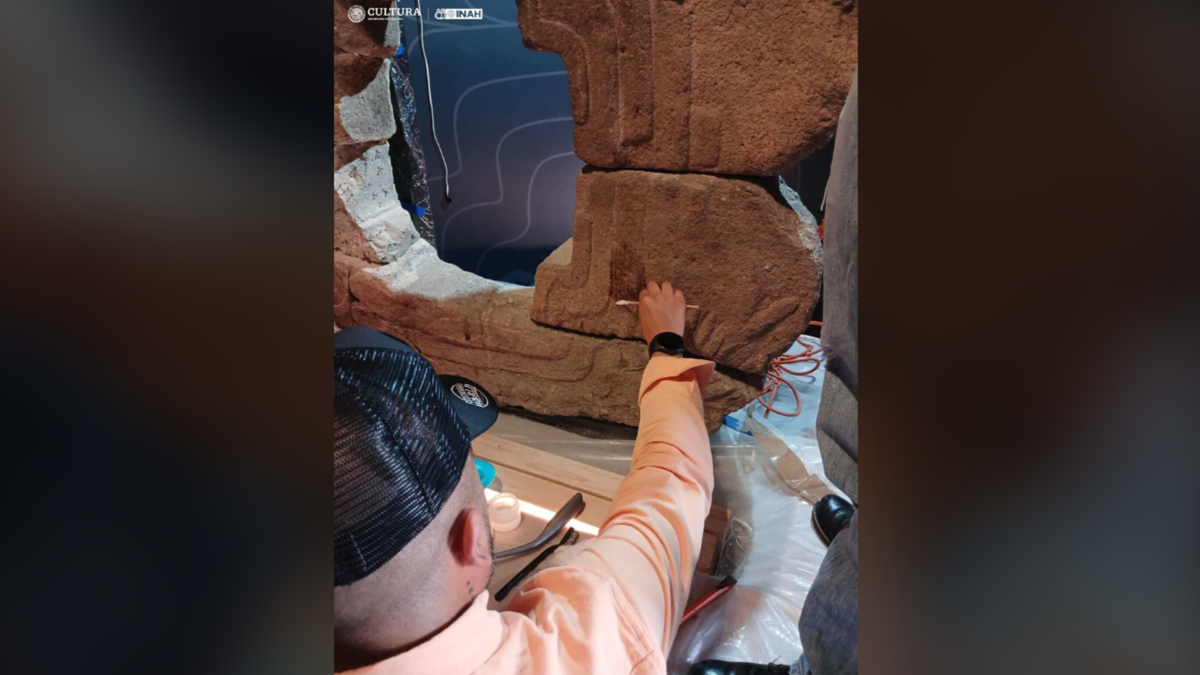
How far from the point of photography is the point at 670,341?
1.15 metres

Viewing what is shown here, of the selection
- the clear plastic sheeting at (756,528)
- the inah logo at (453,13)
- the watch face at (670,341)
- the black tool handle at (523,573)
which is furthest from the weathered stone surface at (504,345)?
the black tool handle at (523,573)

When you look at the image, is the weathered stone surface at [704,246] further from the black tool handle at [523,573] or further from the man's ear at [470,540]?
the man's ear at [470,540]

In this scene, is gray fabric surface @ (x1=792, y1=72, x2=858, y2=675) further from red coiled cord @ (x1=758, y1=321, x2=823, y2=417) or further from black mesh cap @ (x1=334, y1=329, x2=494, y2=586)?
red coiled cord @ (x1=758, y1=321, x2=823, y2=417)

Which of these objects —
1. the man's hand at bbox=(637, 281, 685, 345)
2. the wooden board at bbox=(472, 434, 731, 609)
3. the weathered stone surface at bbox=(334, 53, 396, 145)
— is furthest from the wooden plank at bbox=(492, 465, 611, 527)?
the weathered stone surface at bbox=(334, 53, 396, 145)

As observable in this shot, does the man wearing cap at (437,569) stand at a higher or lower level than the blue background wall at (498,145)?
lower

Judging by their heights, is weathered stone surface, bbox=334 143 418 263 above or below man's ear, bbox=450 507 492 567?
above

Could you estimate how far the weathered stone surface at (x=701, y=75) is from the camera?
4.90 feet

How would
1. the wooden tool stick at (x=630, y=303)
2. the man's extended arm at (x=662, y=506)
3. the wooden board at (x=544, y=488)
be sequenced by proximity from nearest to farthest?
the man's extended arm at (x=662, y=506) → the wooden board at (x=544, y=488) → the wooden tool stick at (x=630, y=303)

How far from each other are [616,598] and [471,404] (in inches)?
10.4

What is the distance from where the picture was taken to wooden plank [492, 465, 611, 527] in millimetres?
832

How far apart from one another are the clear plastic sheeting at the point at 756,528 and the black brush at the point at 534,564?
18 cm

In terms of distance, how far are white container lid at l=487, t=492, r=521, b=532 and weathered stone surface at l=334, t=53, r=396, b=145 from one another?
1.89m
